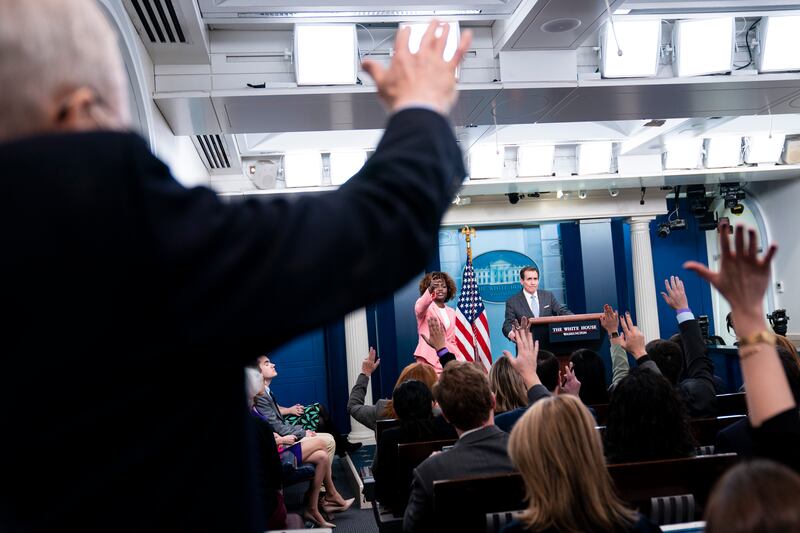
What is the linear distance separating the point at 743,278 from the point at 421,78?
23.8 inches

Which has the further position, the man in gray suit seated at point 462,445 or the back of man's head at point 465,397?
the back of man's head at point 465,397

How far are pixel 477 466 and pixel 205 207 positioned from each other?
7.05ft

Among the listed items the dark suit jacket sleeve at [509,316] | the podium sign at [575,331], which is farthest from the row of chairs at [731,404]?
the dark suit jacket sleeve at [509,316]

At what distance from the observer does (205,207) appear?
590 mm

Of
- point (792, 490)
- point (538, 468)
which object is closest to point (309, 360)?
point (538, 468)

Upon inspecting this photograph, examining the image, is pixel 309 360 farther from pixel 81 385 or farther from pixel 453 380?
pixel 81 385

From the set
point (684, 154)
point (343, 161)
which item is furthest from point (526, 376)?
point (684, 154)

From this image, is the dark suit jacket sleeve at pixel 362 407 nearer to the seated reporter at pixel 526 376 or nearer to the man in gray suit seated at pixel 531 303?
the seated reporter at pixel 526 376

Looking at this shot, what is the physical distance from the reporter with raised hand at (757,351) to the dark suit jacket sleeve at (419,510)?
1457 millimetres

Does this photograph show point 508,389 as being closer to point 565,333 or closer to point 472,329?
point 565,333

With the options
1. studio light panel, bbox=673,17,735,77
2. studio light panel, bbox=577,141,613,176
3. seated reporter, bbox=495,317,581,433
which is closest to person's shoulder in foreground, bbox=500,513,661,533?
seated reporter, bbox=495,317,581,433

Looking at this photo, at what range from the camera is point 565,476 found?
5.77ft

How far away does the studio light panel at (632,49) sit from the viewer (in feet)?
14.5

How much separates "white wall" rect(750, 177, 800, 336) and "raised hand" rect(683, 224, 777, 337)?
10343 millimetres
